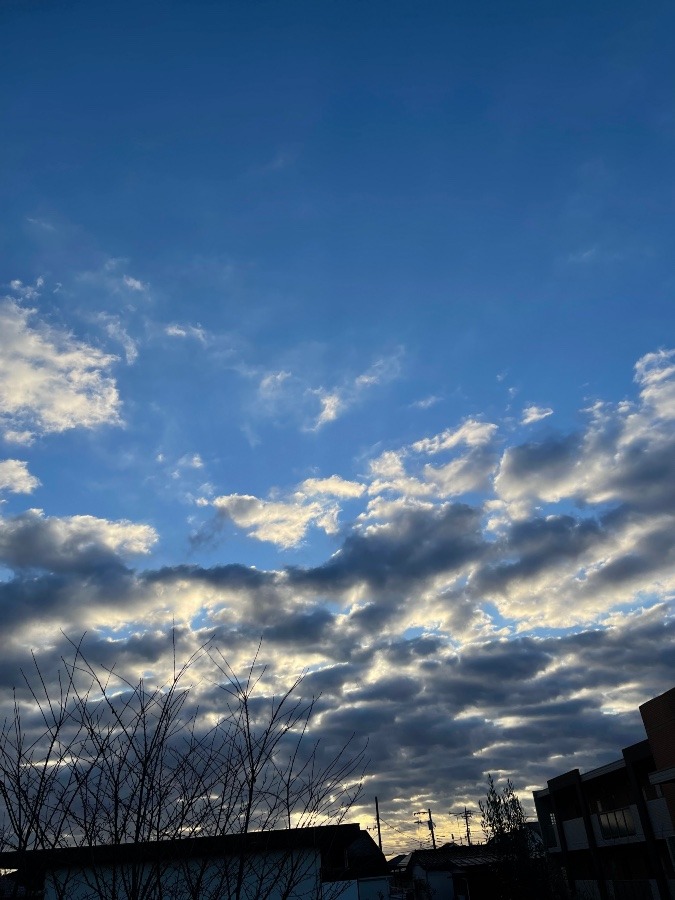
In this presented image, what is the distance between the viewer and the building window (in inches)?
1369

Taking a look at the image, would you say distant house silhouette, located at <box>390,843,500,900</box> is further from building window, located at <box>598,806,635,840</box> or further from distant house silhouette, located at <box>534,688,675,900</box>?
building window, located at <box>598,806,635,840</box>

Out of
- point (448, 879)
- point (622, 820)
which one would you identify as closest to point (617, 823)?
point (622, 820)

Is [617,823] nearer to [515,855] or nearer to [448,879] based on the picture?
[515,855]

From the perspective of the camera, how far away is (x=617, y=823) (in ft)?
119

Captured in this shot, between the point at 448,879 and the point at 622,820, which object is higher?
the point at 622,820

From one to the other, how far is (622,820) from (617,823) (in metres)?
0.80

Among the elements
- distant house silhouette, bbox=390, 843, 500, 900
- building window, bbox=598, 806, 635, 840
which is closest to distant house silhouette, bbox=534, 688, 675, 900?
building window, bbox=598, 806, 635, 840

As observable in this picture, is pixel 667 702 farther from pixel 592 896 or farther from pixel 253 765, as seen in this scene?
pixel 253 765

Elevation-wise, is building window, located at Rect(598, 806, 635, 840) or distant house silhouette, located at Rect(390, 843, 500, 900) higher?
building window, located at Rect(598, 806, 635, 840)

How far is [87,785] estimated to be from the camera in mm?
5625

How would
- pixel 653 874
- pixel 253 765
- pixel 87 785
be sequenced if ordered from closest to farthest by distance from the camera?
1. pixel 87 785
2. pixel 253 765
3. pixel 653 874

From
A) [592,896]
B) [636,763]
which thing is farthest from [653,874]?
[592,896]

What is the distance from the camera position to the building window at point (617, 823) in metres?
34.8

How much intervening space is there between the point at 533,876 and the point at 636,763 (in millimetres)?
16030
